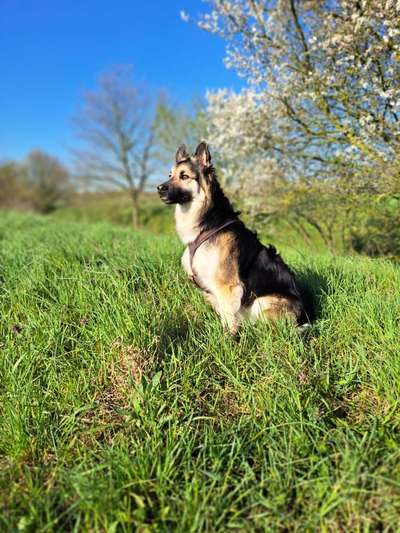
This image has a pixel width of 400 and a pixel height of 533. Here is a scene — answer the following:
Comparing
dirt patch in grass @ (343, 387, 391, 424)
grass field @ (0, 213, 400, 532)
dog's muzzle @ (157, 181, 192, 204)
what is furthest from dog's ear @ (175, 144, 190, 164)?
dirt patch in grass @ (343, 387, 391, 424)

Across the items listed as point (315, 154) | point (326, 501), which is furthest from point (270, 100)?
point (326, 501)

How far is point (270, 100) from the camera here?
7.76m

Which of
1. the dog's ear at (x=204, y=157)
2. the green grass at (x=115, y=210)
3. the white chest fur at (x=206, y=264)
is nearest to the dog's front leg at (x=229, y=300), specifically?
the white chest fur at (x=206, y=264)

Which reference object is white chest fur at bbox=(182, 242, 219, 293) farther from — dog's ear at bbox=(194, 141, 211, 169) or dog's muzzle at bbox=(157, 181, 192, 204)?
dog's ear at bbox=(194, 141, 211, 169)

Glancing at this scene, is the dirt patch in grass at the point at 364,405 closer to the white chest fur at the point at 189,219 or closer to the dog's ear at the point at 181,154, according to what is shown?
the white chest fur at the point at 189,219

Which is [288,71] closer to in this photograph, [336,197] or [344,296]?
[336,197]

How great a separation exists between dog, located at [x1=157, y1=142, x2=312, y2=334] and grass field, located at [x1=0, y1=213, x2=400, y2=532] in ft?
0.82

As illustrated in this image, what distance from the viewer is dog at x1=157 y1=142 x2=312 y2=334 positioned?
3.37 meters

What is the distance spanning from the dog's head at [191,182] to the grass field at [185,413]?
0.95m

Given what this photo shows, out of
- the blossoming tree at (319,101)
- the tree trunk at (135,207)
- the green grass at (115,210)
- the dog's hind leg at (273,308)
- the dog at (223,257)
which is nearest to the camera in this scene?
the dog's hind leg at (273,308)

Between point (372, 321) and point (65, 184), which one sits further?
point (65, 184)

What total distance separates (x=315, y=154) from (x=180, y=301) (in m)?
6.27

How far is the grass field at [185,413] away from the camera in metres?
1.58

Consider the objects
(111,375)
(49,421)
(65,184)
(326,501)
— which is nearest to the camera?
(326,501)
